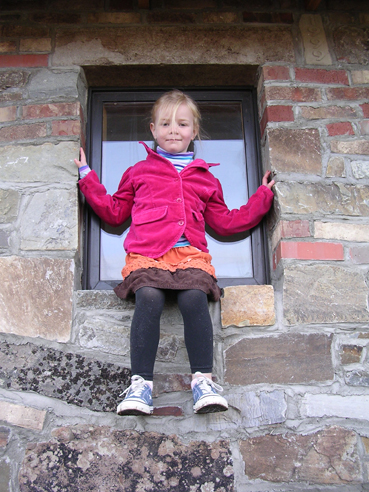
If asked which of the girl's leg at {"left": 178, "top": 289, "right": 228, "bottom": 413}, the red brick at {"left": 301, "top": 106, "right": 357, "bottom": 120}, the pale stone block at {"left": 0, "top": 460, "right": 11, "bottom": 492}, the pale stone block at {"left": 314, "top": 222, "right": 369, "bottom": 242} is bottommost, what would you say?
the pale stone block at {"left": 0, "top": 460, "right": 11, "bottom": 492}

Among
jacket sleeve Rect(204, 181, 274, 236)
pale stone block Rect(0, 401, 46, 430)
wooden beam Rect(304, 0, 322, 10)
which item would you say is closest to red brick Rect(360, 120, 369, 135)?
jacket sleeve Rect(204, 181, 274, 236)

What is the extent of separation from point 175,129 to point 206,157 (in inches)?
18.2

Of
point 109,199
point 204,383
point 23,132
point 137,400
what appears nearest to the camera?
point 137,400

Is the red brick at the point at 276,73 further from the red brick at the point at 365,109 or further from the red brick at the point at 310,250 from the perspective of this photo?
the red brick at the point at 310,250

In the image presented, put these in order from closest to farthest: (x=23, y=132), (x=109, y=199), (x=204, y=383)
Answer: (x=204, y=383) → (x=109, y=199) → (x=23, y=132)

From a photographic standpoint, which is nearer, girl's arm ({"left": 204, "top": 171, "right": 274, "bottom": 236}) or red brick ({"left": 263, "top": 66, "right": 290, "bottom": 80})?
girl's arm ({"left": 204, "top": 171, "right": 274, "bottom": 236})

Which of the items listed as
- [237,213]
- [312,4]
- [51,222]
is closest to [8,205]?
[51,222]

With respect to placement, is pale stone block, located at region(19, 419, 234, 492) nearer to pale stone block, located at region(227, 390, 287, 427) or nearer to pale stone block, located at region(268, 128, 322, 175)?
pale stone block, located at region(227, 390, 287, 427)

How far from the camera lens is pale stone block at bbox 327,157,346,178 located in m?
2.53

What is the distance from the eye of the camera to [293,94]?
8.74 ft

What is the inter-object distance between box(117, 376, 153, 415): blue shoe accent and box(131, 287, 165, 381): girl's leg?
0.13 feet

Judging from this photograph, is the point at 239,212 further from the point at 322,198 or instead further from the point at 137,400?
the point at 137,400

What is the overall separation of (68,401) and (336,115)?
1.96 meters

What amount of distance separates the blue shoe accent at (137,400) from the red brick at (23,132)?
1403 mm
